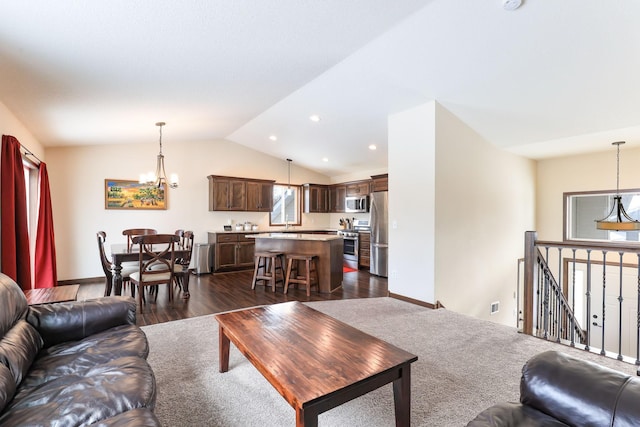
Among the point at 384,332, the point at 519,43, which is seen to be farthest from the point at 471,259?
the point at 519,43

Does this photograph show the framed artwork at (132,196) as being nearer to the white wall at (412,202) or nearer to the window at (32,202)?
the window at (32,202)

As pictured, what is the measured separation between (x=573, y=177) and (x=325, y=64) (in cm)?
560

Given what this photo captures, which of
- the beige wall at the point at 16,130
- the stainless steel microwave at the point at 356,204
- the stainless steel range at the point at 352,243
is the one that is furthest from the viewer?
the stainless steel microwave at the point at 356,204

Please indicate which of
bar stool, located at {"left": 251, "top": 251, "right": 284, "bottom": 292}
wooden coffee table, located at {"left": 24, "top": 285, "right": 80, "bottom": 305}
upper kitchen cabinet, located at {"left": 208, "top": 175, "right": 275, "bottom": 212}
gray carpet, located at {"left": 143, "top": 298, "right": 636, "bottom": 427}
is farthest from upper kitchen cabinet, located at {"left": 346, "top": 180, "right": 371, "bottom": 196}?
wooden coffee table, located at {"left": 24, "top": 285, "right": 80, "bottom": 305}

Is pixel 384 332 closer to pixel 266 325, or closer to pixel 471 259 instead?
pixel 266 325

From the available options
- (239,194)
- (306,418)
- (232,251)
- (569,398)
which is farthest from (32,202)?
(569,398)

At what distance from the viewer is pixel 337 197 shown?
856cm

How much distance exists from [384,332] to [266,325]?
1.54m

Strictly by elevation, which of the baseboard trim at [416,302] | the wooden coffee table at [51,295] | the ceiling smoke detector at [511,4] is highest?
the ceiling smoke detector at [511,4]

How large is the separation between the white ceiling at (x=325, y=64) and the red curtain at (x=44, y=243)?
2.57 ft

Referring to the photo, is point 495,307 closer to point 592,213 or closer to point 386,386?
point 592,213

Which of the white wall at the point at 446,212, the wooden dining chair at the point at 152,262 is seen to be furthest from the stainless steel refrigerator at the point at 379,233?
the wooden dining chair at the point at 152,262

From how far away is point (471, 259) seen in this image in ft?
15.7

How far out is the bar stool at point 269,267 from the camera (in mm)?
5113
